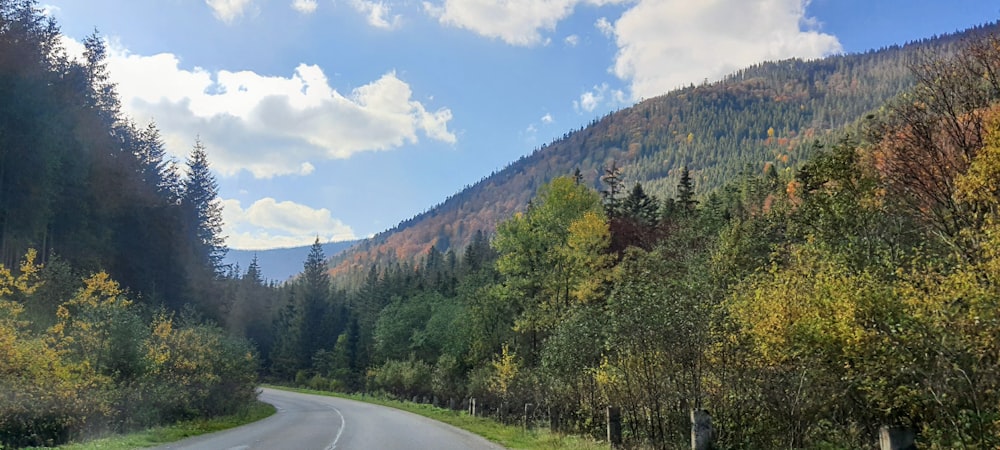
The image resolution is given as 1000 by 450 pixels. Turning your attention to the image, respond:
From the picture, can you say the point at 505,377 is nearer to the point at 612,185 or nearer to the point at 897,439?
the point at 897,439

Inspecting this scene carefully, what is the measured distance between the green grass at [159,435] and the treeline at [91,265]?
2.46 ft

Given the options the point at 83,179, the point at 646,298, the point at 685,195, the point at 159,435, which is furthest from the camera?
the point at 685,195

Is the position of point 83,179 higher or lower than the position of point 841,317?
higher

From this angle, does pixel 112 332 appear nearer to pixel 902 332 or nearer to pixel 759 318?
pixel 759 318

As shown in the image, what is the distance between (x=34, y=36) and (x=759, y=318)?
37610 millimetres

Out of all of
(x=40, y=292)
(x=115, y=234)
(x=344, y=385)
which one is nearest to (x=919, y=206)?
(x=40, y=292)

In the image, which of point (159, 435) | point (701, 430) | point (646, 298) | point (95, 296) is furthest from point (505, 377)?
point (701, 430)

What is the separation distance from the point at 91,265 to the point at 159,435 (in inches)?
858

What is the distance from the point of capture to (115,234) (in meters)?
40.3

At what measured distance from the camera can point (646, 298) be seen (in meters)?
13.9

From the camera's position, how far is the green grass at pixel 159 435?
48.2 feet

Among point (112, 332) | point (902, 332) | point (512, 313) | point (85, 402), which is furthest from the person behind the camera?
point (512, 313)

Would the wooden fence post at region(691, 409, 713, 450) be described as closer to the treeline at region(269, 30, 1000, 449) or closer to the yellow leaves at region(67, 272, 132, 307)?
the treeline at region(269, 30, 1000, 449)

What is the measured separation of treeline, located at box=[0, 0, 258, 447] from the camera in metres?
15.8
